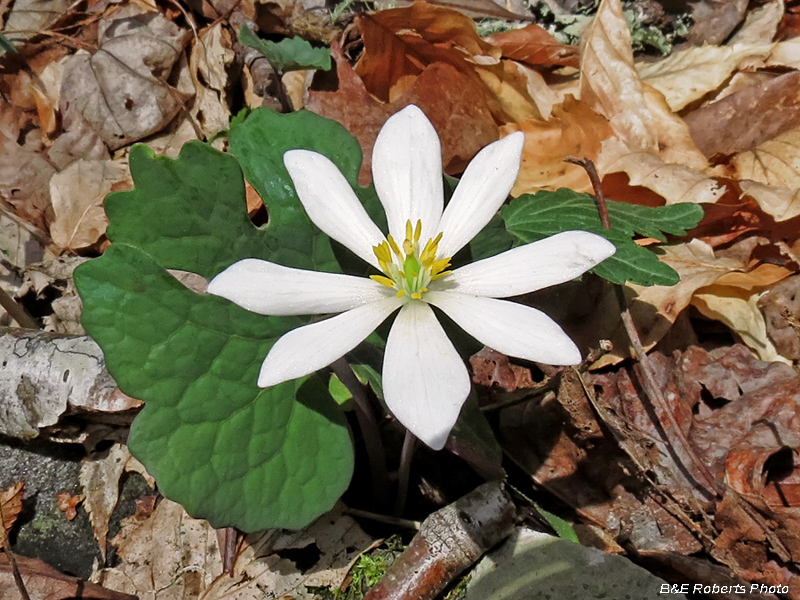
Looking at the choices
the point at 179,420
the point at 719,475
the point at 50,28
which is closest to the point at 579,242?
the point at 179,420

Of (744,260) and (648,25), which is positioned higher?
(648,25)

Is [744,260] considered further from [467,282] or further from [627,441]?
[467,282]

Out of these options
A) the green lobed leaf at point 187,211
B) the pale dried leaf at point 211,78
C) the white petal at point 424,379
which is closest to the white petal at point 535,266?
the white petal at point 424,379

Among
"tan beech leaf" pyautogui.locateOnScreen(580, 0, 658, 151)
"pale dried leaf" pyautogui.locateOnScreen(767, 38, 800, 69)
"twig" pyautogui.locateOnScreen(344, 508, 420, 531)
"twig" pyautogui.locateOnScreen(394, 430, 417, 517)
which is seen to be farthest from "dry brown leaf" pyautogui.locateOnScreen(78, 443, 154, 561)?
"pale dried leaf" pyautogui.locateOnScreen(767, 38, 800, 69)

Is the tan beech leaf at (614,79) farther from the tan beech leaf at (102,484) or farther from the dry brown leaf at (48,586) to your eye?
the dry brown leaf at (48,586)

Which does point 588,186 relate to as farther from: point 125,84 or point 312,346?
point 125,84

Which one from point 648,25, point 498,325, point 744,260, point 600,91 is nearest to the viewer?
point 498,325

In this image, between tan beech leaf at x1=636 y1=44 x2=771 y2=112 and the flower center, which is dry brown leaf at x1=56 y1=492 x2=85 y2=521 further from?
tan beech leaf at x1=636 y1=44 x2=771 y2=112
